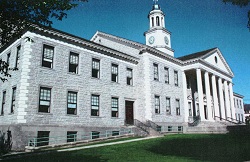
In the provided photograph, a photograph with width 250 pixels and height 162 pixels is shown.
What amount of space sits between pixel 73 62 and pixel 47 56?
285 centimetres

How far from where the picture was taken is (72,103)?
22.0m

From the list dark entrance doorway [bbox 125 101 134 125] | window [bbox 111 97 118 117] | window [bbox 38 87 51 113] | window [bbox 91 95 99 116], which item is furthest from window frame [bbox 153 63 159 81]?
window [bbox 38 87 51 113]

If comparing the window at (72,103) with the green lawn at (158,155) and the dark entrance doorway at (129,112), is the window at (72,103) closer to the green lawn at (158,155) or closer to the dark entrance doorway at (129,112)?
the dark entrance doorway at (129,112)

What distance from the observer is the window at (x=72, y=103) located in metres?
21.8

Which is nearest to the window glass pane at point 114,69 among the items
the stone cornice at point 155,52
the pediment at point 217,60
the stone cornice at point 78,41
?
the stone cornice at point 78,41

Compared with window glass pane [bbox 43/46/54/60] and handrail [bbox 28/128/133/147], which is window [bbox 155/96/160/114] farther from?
window glass pane [bbox 43/46/54/60]

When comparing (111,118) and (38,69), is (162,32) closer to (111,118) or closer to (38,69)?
(111,118)

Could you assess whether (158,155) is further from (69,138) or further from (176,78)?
(176,78)

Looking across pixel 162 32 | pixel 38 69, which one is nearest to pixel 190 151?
pixel 38 69

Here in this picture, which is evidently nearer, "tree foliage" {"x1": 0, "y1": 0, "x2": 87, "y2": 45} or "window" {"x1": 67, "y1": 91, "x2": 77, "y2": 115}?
"tree foliage" {"x1": 0, "y1": 0, "x2": 87, "y2": 45}

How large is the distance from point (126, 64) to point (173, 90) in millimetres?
8637

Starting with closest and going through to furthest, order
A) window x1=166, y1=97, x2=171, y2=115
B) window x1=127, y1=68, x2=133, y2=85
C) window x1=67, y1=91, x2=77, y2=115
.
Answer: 1. window x1=67, y1=91, x2=77, y2=115
2. window x1=127, y1=68, x2=133, y2=85
3. window x1=166, y1=97, x2=171, y2=115

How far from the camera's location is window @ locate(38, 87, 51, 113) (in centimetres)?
1972

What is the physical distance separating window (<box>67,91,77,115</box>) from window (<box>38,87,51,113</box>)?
6.95 ft
